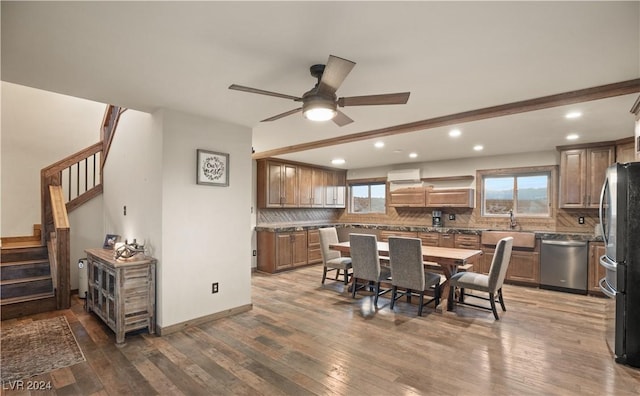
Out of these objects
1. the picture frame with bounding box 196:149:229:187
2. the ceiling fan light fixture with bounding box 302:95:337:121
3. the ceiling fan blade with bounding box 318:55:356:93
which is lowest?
the picture frame with bounding box 196:149:229:187

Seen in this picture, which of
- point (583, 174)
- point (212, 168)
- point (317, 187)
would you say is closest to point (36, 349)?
point (212, 168)

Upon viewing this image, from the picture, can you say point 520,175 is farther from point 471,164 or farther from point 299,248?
point 299,248

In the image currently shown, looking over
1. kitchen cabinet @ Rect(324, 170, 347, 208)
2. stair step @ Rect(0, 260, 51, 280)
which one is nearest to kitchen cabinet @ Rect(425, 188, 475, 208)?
kitchen cabinet @ Rect(324, 170, 347, 208)

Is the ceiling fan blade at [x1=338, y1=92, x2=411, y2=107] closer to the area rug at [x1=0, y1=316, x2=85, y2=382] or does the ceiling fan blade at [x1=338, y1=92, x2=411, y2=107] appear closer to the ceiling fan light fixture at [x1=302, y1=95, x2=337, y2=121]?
the ceiling fan light fixture at [x1=302, y1=95, x2=337, y2=121]

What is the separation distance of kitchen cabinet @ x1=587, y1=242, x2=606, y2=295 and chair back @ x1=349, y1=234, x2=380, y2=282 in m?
3.31

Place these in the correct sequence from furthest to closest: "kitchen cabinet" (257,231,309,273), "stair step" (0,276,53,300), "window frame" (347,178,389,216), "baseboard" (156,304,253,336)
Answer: "window frame" (347,178,389,216) → "kitchen cabinet" (257,231,309,273) → "stair step" (0,276,53,300) → "baseboard" (156,304,253,336)

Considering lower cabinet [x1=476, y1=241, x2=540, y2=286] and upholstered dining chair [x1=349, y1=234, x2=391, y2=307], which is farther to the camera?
lower cabinet [x1=476, y1=241, x2=540, y2=286]

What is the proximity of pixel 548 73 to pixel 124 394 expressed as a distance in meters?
3.88

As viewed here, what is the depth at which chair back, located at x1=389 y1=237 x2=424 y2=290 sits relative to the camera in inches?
143

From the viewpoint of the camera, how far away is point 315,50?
1.99m

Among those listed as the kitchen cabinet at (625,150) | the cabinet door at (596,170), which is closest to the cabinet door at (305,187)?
the cabinet door at (596,170)

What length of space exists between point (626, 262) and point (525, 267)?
2652mm

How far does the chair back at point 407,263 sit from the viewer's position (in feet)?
11.9

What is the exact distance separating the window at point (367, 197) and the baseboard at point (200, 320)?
4.71 meters
